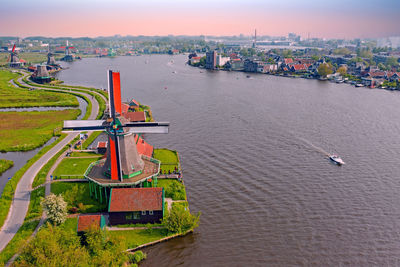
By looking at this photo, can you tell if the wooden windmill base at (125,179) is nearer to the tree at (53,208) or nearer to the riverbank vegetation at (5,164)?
the tree at (53,208)

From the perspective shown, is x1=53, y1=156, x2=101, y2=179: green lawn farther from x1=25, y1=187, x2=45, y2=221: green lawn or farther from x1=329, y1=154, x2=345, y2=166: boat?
x1=329, y1=154, x2=345, y2=166: boat

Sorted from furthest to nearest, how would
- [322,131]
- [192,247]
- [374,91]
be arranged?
[374,91]
[322,131]
[192,247]

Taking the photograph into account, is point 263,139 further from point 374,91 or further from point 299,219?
point 374,91

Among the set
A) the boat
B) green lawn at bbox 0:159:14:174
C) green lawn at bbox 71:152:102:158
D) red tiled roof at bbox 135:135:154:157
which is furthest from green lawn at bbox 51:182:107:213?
the boat

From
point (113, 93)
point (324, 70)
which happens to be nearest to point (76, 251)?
point (113, 93)

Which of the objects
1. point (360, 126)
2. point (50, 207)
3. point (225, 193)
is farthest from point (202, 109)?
point (50, 207)

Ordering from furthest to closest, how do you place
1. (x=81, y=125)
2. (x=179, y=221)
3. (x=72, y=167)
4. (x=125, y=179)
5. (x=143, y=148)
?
(x=143, y=148) → (x=72, y=167) → (x=81, y=125) → (x=125, y=179) → (x=179, y=221)

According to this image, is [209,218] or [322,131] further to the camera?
[322,131]

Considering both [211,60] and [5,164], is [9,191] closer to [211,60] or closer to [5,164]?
[5,164]
